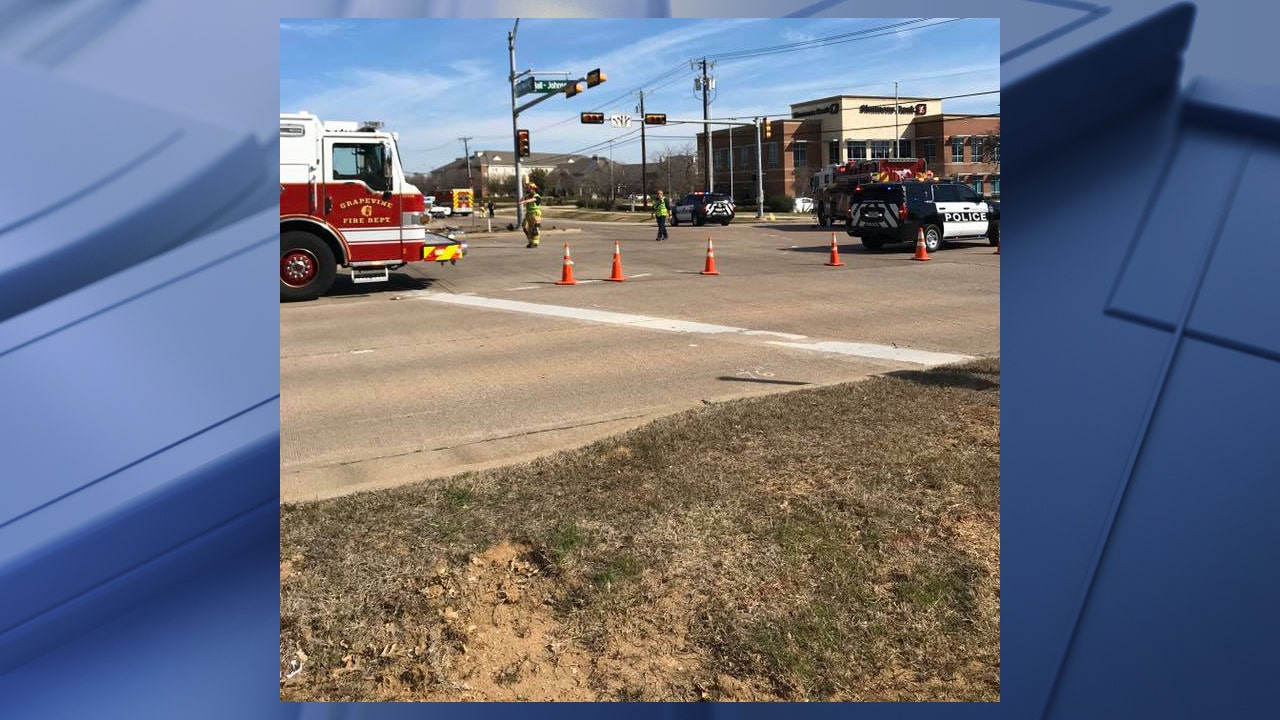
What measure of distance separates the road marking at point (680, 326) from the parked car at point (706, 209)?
27.8 m

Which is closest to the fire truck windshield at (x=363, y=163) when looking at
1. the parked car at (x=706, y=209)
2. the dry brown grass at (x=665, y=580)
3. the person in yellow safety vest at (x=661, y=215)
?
the dry brown grass at (x=665, y=580)

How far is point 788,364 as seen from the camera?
9.21 metres

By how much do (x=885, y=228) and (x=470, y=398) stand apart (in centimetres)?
1658

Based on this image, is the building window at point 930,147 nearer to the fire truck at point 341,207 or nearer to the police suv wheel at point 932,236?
the police suv wheel at point 932,236

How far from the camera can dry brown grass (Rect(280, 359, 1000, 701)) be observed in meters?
3.43

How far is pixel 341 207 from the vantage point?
52.3ft

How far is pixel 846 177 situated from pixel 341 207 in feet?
81.0

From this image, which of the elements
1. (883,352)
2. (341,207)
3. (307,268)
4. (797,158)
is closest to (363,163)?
(341,207)

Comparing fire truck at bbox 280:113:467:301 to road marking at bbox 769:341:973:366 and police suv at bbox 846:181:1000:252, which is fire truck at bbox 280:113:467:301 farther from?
police suv at bbox 846:181:1000:252

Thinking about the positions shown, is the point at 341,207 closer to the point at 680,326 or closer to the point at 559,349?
the point at 680,326

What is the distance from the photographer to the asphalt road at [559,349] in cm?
680
